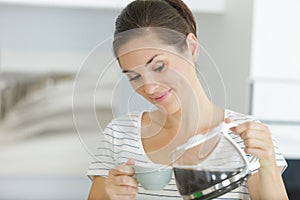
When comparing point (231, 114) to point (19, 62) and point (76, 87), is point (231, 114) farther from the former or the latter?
point (19, 62)

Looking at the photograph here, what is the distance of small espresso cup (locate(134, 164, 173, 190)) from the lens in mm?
791

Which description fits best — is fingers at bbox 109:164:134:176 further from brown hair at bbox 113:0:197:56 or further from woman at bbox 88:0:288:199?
brown hair at bbox 113:0:197:56

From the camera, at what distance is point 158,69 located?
795 mm

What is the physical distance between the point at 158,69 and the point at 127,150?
140mm

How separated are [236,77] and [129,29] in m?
1.11

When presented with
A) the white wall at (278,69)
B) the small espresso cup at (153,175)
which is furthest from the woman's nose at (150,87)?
the white wall at (278,69)

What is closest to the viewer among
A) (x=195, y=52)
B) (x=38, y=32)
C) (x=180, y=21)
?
(x=195, y=52)

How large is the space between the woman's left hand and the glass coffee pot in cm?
6

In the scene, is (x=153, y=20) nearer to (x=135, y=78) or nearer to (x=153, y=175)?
(x=135, y=78)

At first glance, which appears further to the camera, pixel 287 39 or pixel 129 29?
pixel 287 39

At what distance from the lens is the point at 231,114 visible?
1014 mm

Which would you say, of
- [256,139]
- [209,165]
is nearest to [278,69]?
[256,139]

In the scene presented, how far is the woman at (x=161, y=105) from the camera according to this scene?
80cm

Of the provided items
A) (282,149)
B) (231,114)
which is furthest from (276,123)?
(231,114)
